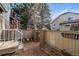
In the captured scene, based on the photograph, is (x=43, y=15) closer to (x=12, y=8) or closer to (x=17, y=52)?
(x=12, y=8)

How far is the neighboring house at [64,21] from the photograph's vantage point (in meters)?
2.13

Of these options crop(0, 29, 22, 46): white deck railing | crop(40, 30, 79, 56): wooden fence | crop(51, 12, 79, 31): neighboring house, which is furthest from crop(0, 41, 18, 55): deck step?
crop(51, 12, 79, 31): neighboring house

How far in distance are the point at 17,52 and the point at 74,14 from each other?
969mm

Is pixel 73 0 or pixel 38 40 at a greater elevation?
pixel 73 0

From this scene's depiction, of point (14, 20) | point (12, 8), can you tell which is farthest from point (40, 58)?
point (12, 8)

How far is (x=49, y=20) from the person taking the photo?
2.17 m

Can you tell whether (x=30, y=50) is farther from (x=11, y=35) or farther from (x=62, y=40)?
(x=62, y=40)

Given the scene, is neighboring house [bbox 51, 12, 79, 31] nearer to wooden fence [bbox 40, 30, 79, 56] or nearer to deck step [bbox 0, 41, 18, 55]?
wooden fence [bbox 40, 30, 79, 56]

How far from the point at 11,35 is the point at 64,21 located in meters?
0.78

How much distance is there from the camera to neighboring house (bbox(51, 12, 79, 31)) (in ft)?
7.00

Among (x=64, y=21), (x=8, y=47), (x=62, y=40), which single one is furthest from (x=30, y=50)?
(x=64, y=21)

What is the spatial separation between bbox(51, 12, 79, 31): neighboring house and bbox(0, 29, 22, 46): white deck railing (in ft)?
1.63

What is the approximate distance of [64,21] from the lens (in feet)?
7.06

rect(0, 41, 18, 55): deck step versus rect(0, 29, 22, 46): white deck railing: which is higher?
rect(0, 29, 22, 46): white deck railing
